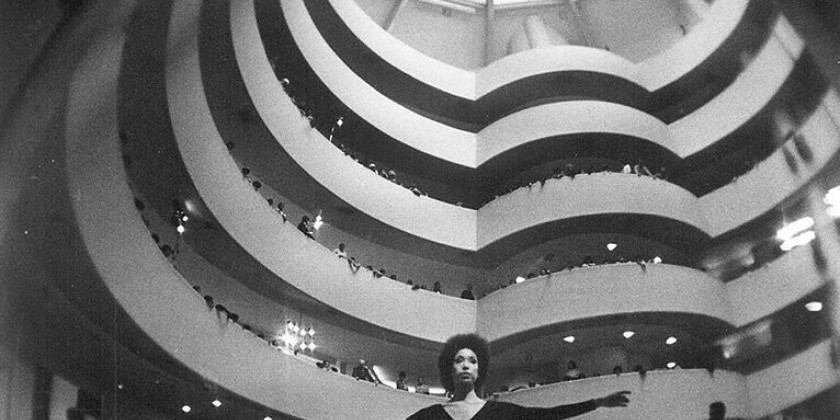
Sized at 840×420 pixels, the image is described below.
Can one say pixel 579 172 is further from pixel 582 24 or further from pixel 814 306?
pixel 814 306

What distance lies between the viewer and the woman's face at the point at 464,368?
17.4 ft

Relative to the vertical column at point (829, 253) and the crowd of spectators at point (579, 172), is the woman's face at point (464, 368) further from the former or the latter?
the crowd of spectators at point (579, 172)

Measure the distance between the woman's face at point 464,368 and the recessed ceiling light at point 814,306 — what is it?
3.30 meters

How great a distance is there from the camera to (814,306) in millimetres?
7336

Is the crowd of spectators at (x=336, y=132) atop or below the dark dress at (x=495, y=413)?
atop

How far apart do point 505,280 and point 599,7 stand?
1087cm

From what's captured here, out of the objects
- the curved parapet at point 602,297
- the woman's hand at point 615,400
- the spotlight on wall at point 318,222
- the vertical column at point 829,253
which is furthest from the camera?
the spotlight on wall at point 318,222

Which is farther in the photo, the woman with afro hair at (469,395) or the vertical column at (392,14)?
the vertical column at (392,14)

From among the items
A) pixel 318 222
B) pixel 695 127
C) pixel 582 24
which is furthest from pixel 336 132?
pixel 582 24

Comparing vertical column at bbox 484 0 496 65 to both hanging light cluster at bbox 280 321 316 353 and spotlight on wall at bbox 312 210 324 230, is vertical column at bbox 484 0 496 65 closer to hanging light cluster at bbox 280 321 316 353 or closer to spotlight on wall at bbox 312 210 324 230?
spotlight on wall at bbox 312 210 324 230

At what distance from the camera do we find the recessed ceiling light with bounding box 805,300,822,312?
284 inches

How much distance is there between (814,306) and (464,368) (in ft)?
11.5

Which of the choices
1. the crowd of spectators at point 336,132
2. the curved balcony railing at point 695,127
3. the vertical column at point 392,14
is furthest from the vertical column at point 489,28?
the crowd of spectators at point 336,132

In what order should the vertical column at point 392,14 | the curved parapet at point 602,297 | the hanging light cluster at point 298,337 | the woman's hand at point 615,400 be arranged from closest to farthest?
the woman's hand at point 615,400
the hanging light cluster at point 298,337
the curved parapet at point 602,297
the vertical column at point 392,14
